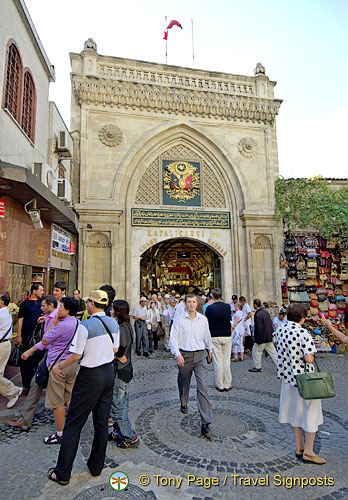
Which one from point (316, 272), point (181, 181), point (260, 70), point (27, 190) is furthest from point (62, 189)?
point (260, 70)

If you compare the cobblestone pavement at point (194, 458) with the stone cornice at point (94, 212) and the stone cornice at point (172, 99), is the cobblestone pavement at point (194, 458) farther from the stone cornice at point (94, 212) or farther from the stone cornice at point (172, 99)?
the stone cornice at point (172, 99)

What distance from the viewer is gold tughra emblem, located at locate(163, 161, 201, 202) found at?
13555mm

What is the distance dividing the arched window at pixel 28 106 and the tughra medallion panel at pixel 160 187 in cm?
521

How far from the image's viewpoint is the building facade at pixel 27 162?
683 centimetres

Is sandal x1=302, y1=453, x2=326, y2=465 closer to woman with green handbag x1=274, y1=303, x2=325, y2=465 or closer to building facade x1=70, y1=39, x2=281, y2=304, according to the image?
woman with green handbag x1=274, y1=303, x2=325, y2=465

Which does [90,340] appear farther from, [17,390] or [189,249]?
[189,249]

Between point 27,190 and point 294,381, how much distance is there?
593 centimetres

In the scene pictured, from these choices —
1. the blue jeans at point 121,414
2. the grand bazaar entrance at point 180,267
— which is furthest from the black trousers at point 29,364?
the grand bazaar entrance at point 180,267

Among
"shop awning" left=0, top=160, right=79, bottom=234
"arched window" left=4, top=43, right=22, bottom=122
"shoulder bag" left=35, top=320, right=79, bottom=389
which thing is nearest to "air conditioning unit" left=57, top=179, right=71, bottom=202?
"shop awning" left=0, top=160, right=79, bottom=234

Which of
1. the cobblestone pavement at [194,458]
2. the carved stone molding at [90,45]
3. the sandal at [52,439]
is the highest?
the carved stone molding at [90,45]

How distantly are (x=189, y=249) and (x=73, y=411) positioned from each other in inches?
710

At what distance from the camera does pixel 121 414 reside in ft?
12.1

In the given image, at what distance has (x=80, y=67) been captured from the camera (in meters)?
13.0

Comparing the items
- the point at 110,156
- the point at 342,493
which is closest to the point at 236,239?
the point at 110,156
